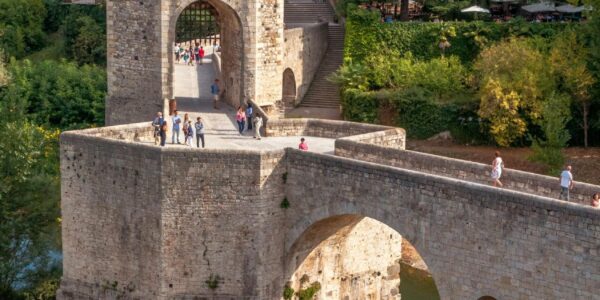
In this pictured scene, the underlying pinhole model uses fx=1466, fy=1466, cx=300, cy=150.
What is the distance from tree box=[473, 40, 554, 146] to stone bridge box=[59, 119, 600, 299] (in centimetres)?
1341

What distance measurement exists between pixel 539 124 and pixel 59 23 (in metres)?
34.8

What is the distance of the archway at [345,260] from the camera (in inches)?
1491

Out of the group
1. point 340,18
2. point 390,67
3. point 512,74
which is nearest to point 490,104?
point 512,74

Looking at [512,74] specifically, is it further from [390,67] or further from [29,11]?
[29,11]

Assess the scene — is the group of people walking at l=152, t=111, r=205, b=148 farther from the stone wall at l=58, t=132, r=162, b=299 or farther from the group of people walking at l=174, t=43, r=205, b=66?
the group of people walking at l=174, t=43, r=205, b=66

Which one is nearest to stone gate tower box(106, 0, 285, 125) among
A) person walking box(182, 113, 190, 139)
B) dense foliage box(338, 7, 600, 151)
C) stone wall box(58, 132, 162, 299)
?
person walking box(182, 113, 190, 139)

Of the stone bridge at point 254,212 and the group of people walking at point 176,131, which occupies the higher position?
the group of people walking at point 176,131

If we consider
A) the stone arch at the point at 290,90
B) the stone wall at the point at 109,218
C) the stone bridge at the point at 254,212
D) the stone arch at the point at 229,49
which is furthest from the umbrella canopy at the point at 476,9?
the stone wall at the point at 109,218

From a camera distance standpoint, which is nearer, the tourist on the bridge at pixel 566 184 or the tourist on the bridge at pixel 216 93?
the tourist on the bridge at pixel 566 184

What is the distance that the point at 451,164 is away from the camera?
1422 inches

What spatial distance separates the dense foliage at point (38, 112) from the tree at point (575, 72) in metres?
18.5

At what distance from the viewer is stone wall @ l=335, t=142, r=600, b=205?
33.9 meters

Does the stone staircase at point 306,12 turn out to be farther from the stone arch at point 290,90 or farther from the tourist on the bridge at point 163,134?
the tourist on the bridge at point 163,134

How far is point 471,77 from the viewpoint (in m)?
56.1
